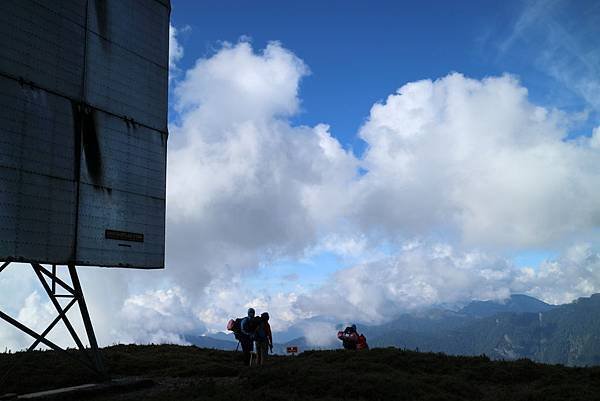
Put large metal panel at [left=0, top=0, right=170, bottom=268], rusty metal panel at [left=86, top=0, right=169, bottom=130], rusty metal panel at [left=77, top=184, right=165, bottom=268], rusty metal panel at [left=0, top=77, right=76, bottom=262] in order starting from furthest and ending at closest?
rusty metal panel at [left=86, top=0, right=169, bottom=130]
rusty metal panel at [left=77, top=184, right=165, bottom=268]
large metal panel at [left=0, top=0, right=170, bottom=268]
rusty metal panel at [left=0, top=77, right=76, bottom=262]

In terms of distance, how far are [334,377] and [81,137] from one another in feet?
42.7

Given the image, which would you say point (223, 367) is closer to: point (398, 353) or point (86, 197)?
point (398, 353)

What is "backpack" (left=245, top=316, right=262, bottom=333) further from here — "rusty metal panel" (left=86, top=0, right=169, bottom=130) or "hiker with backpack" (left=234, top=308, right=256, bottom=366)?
"rusty metal panel" (left=86, top=0, right=169, bottom=130)

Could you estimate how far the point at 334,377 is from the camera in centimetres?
1808

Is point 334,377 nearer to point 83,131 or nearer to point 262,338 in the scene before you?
point 262,338

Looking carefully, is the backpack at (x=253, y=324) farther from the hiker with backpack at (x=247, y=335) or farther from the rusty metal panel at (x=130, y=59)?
the rusty metal panel at (x=130, y=59)

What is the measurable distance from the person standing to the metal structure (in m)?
4.69

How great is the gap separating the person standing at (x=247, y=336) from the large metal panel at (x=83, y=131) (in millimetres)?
4623

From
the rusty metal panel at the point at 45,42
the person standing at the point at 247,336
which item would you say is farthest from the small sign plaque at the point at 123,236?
the person standing at the point at 247,336

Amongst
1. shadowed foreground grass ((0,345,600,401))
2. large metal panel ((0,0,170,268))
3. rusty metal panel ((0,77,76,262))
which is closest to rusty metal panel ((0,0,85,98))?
large metal panel ((0,0,170,268))

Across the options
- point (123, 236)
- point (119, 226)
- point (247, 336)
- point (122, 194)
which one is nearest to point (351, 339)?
point (247, 336)

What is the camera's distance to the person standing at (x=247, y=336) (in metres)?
22.9

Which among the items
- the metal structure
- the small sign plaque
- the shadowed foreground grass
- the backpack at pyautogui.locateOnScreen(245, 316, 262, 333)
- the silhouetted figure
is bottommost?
the shadowed foreground grass

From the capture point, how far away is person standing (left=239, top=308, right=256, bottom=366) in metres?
22.9
